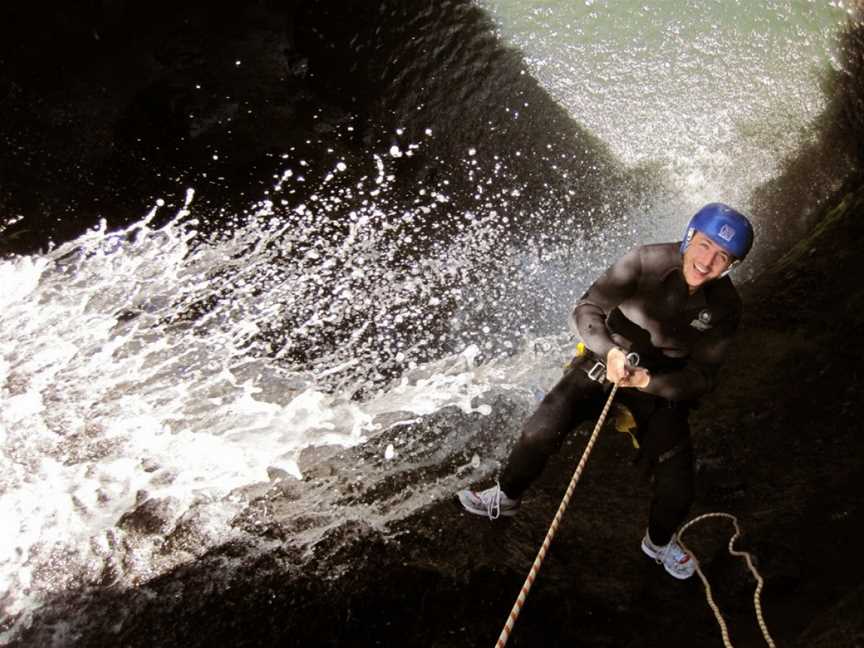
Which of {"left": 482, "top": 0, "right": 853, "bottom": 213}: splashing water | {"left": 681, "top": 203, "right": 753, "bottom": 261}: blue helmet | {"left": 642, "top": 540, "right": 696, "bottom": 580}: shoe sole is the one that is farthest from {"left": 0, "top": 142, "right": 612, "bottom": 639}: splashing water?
{"left": 482, "top": 0, "right": 853, "bottom": 213}: splashing water

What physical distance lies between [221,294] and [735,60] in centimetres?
615

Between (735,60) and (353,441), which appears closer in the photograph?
(353,441)

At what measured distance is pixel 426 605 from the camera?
3.12m

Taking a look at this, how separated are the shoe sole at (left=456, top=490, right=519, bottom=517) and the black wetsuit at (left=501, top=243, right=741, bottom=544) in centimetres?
27

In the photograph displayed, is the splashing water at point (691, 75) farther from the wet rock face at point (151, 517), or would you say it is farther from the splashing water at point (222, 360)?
the wet rock face at point (151, 517)

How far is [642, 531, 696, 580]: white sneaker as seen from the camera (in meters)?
3.44

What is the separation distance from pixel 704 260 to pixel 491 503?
1681 millimetres

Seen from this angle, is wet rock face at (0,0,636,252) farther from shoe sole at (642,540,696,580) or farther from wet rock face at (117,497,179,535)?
shoe sole at (642,540,696,580)

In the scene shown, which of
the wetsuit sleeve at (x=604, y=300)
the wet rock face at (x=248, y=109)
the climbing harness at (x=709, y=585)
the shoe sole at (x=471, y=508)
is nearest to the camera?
the climbing harness at (x=709, y=585)

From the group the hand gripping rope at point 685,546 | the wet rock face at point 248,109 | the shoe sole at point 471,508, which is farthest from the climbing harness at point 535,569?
the wet rock face at point 248,109

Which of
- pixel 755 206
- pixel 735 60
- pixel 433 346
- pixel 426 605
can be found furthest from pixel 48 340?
pixel 735 60

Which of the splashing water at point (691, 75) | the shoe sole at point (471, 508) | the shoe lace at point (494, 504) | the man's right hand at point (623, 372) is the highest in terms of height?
the splashing water at point (691, 75)

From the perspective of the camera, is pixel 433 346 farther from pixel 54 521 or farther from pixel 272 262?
pixel 54 521

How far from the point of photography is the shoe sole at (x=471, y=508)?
3.60 metres
